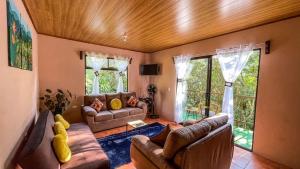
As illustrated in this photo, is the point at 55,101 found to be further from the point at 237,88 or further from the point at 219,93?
the point at 237,88

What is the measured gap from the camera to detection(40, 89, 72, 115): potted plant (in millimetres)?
3667

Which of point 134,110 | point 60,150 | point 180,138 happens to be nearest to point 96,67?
point 134,110

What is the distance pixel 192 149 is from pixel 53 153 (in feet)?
5.00

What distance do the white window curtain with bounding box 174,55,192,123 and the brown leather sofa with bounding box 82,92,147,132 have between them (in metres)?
1.06

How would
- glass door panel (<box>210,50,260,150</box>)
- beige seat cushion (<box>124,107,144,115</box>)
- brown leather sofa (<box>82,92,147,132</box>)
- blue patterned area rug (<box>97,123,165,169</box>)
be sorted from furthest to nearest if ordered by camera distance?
beige seat cushion (<box>124,107,144,115</box>), brown leather sofa (<box>82,92,147,132</box>), glass door panel (<box>210,50,260,150</box>), blue patterned area rug (<box>97,123,165,169</box>)

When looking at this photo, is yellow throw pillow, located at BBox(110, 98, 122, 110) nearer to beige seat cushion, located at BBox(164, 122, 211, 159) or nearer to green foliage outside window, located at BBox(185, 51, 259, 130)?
green foliage outside window, located at BBox(185, 51, 259, 130)

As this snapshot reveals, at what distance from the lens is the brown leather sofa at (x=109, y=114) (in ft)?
11.9

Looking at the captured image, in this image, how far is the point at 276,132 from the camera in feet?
8.41

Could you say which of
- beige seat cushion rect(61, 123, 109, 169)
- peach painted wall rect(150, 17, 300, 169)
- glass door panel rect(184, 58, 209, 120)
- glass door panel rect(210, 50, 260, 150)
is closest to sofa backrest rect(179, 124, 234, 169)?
beige seat cushion rect(61, 123, 109, 169)

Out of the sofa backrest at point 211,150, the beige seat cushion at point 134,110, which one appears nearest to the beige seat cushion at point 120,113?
the beige seat cushion at point 134,110

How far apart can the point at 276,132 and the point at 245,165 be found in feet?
2.69

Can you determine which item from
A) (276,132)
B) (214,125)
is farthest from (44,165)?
(276,132)

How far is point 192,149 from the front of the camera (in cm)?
147

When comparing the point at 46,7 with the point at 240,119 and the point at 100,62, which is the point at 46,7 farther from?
the point at 240,119
